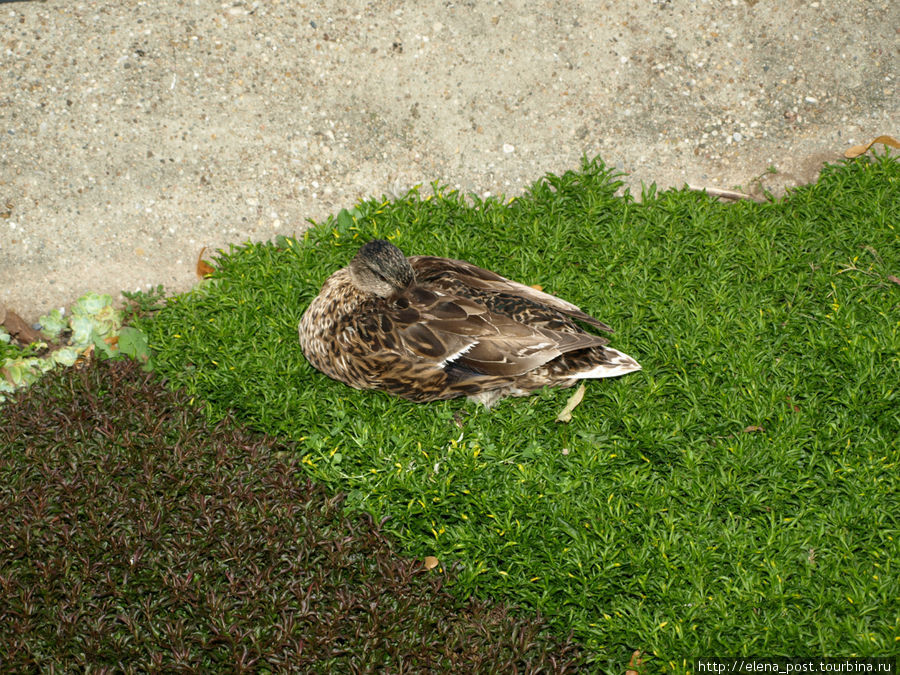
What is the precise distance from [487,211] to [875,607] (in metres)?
3.53

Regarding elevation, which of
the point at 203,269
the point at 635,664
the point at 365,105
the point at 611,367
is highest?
the point at 365,105

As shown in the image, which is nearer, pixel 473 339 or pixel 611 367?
pixel 473 339

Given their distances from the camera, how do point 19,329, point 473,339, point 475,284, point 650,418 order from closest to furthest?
point 473,339
point 650,418
point 475,284
point 19,329

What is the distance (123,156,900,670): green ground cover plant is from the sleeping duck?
212 mm

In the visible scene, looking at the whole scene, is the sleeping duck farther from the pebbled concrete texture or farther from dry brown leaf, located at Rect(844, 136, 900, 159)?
dry brown leaf, located at Rect(844, 136, 900, 159)

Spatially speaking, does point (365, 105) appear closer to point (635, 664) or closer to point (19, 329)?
point (19, 329)

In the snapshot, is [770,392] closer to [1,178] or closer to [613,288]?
[613,288]

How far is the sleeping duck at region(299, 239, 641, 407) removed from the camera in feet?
13.9

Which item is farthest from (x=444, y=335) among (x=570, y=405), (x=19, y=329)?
(x=19, y=329)

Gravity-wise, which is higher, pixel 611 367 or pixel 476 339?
pixel 476 339

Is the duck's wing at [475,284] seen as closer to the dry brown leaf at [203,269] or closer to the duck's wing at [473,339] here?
the duck's wing at [473,339]

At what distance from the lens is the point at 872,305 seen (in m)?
4.83

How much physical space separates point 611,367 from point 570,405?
34 cm

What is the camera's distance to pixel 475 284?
453 cm
